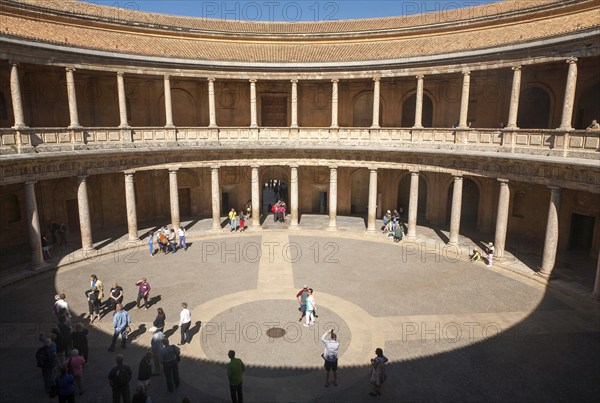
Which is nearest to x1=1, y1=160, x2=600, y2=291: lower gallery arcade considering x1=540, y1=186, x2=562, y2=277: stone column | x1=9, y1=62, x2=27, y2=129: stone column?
x1=540, y1=186, x2=562, y2=277: stone column

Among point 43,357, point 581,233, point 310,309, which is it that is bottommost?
point 310,309

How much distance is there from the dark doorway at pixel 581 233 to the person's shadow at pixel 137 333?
23.6 metres

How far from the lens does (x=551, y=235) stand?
1975 centimetres

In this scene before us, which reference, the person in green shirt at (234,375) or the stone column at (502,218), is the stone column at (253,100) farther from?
the person in green shirt at (234,375)

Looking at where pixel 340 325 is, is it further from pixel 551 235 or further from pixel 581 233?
pixel 581 233

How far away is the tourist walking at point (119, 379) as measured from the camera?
10469mm

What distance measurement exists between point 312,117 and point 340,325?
20259 millimetres

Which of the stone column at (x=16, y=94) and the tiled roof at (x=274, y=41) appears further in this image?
the tiled roof at (x=274, y=41)

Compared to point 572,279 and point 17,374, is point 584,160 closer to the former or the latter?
point 572,279

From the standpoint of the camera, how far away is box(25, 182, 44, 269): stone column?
19.8m

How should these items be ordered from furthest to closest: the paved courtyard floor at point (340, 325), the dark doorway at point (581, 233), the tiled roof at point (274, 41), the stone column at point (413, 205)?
the stone column at point (413, 205)
the dark doorway at point (581, 233)
the tiled roof at point (274, 41)
the paved courtyard floor at point (340, 325)

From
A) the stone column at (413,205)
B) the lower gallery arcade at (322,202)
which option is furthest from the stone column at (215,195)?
the stone column at (413,205)

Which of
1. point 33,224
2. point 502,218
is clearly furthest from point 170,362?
point 502,218

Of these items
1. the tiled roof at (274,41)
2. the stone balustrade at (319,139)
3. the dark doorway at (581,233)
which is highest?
the tiled roof at (274,41)
